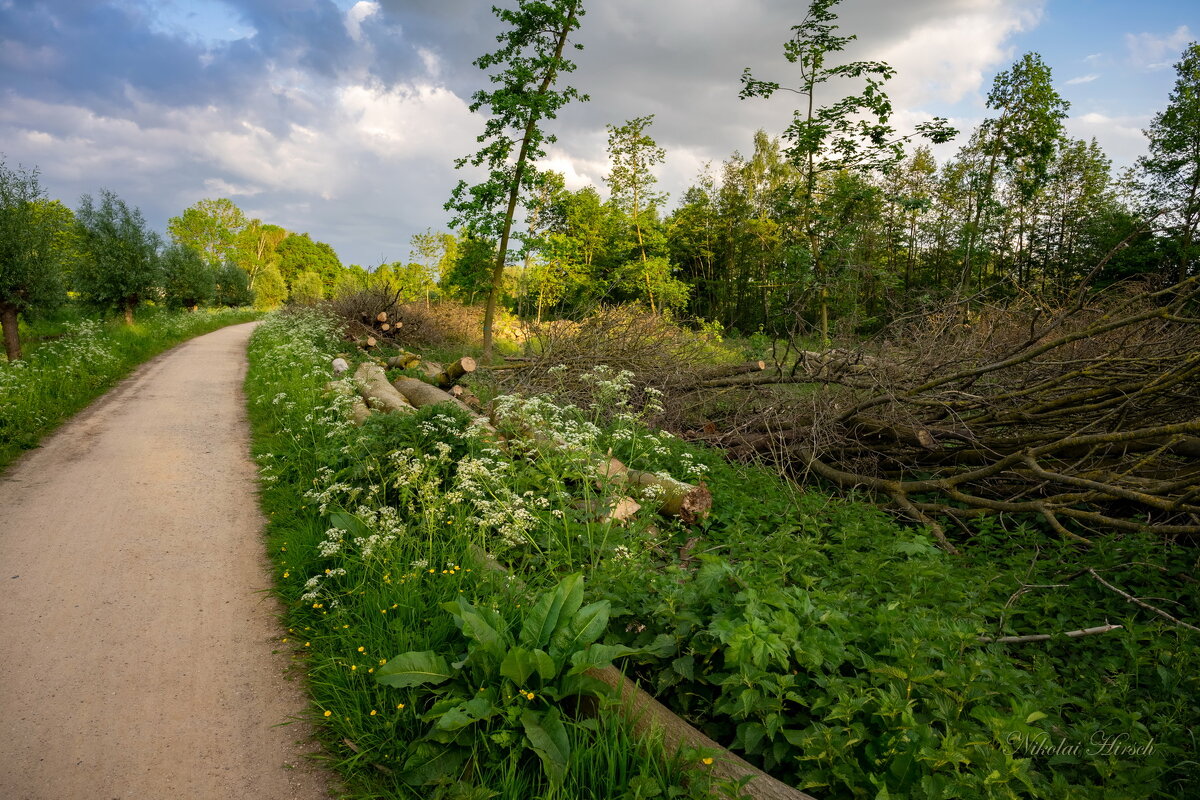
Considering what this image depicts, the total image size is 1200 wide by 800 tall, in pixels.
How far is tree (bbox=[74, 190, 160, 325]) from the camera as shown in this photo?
68.1 feet

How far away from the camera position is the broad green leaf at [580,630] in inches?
106

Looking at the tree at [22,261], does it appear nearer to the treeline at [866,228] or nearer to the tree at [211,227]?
the treeline at [866,228]

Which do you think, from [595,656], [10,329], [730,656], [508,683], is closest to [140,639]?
[508,683]

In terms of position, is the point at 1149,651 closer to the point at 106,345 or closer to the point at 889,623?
the point at 889,623

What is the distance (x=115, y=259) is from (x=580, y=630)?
2634 cm

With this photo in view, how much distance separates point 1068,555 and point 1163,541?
69 cm

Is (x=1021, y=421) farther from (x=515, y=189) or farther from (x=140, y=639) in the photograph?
(x=515, y=189)

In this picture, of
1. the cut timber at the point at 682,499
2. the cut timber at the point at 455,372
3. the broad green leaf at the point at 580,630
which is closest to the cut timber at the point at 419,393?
the cut timber at the point at 455,372

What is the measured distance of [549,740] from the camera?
239cm

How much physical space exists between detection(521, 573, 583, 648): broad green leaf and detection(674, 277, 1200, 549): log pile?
428cm

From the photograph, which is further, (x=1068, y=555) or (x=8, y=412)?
(x=8, y=412)

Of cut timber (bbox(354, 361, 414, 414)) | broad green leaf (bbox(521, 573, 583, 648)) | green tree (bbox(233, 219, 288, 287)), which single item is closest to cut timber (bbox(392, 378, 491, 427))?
cut timber (bbox(354, 361, 414, 414))

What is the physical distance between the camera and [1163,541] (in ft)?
15.4

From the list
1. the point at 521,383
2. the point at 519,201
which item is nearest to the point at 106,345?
the point at 519,201
